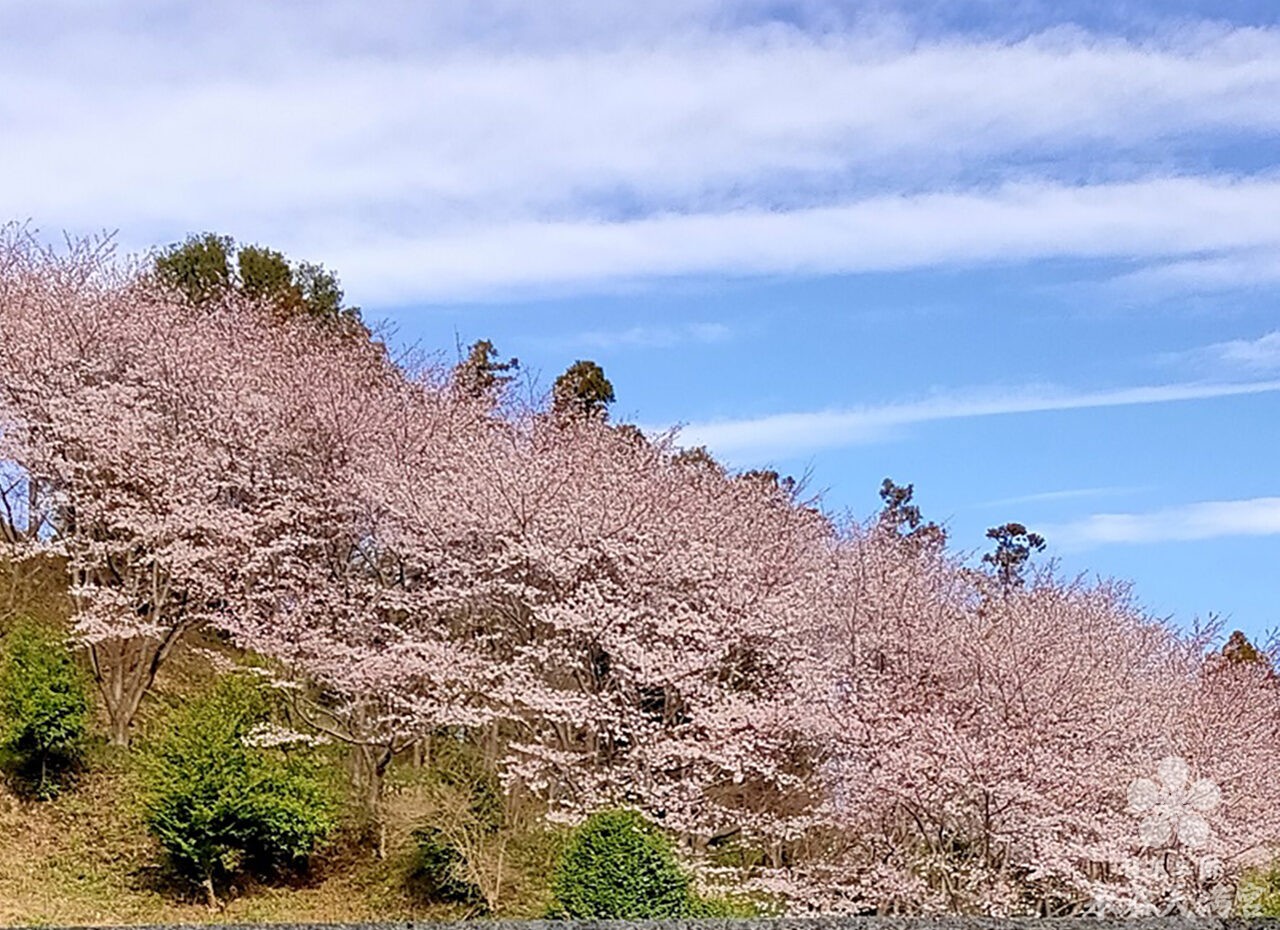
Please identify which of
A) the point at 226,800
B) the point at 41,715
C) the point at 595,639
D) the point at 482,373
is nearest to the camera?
the point at 226,800

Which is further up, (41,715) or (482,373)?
(482,373)

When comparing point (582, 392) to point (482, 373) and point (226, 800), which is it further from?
point (226, 800)

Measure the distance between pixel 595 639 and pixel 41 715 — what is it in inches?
182

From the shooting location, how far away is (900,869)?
29.8ft

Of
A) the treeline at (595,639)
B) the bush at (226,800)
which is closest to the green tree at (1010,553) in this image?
the treeline at (595,639)

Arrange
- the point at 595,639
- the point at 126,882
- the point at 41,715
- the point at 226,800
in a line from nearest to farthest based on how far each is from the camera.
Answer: the point at 226,800 → the point at 126,882 → the point at 595,639 → the point at 41,715

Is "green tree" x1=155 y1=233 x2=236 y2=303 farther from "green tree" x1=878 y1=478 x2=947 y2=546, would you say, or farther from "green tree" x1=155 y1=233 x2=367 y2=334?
"green tree" x1=878 y1=478 x2=947 y2=546

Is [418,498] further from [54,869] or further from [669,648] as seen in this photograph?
[54,869]

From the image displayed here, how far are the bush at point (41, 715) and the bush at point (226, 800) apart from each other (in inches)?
48.3

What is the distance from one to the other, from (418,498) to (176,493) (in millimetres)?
2530

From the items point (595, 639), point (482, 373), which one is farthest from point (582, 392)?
point (595, 639)

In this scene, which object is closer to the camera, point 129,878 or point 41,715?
point 129,878

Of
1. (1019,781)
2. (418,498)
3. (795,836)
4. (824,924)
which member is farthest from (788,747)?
(824,924)

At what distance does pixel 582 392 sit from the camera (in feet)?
43.4
